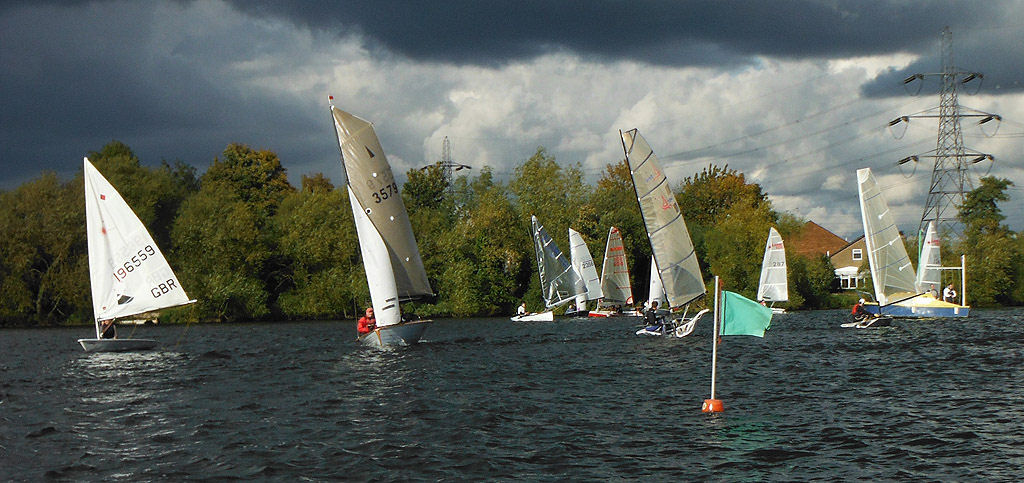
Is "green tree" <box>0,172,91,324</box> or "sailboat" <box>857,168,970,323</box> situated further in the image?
"green tree" <box>0,172,91,324</box>

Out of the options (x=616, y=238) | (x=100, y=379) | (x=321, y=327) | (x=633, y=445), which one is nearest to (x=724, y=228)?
(x=616, y=238)

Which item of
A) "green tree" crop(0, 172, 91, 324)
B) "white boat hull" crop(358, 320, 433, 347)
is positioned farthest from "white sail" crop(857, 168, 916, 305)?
"green tree" crop(0, 172, 91, 324)

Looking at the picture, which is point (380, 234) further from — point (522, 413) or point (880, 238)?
point (880, 238)

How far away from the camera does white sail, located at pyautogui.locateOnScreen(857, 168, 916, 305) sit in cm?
4953

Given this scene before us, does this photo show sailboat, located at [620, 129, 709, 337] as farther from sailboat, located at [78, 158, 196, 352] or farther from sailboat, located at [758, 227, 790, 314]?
sailboat, located at [758, 227, 790, 314]

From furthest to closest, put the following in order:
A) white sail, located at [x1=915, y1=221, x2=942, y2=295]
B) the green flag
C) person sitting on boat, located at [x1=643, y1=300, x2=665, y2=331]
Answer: white sail, located at [x1=915, y1=221, x2=942, y2=295], person sitting on boat, located at [x1=643, y1=300, x2=665, y2=331], the green flag

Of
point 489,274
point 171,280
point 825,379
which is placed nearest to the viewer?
point 825,379

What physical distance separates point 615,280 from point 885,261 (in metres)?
24.5

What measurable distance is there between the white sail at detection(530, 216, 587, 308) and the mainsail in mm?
28929

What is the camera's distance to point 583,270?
7000cm

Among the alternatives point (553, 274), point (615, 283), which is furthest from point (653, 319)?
point (615, 283)

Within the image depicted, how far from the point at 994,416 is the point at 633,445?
8.14 m

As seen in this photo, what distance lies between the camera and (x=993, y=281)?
79.2m

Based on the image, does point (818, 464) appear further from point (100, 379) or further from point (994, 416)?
point (100, 379)
